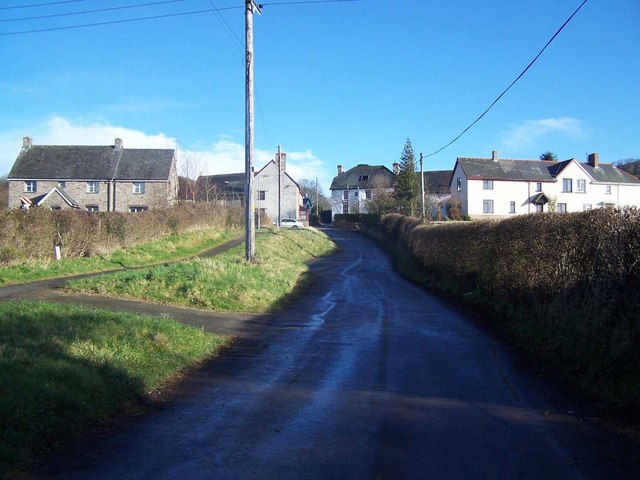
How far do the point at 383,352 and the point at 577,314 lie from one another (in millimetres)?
3252

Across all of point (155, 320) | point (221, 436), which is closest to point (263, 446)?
point (221, 436)

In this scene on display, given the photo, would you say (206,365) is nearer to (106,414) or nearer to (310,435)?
(106,414)

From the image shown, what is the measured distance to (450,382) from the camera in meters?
7.68

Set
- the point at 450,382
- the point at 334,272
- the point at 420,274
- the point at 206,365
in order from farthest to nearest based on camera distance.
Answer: the point at 334,272 < the point at 420,274 < the point at 206,365 < the point at 450,382

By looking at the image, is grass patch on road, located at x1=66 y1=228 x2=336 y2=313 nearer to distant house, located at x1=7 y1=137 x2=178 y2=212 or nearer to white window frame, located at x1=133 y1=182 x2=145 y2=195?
distant house, located at x1=7 y1=137 x2=178 y2=212

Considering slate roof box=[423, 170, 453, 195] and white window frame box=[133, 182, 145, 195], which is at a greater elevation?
slate roof box=[423, 170, 453, 195]

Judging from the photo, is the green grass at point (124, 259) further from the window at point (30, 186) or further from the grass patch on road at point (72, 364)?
the window at point (30, 186)

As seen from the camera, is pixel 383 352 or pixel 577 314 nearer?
pixel 577 314

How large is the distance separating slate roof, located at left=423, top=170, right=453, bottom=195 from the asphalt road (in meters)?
76.0

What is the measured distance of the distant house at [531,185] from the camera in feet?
192

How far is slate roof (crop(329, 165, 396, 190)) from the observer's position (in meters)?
87.1

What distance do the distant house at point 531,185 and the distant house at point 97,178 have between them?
3265 cm

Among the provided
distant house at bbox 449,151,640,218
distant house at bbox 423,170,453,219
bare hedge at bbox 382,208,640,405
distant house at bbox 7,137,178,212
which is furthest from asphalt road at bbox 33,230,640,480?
distant house at bbox 423,170,453,219

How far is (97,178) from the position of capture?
5609 cm
